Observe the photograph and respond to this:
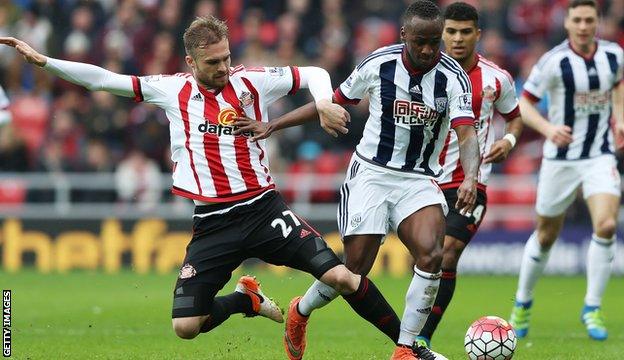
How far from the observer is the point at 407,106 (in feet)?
27.3

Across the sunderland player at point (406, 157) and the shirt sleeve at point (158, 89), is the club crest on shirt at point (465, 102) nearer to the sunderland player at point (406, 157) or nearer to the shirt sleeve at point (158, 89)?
the sunderland player at point (406, 157)

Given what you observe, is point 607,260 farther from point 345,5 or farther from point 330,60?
point 345,5

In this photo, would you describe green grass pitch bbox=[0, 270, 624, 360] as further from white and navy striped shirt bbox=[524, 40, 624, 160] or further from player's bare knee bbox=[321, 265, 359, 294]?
white and navy striped shirt bbox=[524, 40, 624, 160]

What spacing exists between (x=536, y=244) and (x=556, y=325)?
1.23 m

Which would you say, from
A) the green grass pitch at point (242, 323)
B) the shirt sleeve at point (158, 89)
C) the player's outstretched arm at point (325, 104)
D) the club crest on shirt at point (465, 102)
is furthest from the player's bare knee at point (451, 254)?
the shirt sleeve at point (158, 89)

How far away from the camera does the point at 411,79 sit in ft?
27.3

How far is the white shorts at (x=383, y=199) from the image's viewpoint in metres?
8.38

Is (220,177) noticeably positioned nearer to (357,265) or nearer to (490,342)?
(357,265)

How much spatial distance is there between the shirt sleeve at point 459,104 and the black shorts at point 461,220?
4.49ft

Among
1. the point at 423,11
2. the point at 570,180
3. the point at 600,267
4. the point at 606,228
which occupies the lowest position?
the point at 600,267

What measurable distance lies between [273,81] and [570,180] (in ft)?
12.7

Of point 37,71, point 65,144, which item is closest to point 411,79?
point 65,144

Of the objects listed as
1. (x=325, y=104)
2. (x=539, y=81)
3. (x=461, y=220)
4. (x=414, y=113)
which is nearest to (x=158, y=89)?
(x=325, y=104)

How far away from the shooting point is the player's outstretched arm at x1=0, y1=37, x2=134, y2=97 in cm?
802
